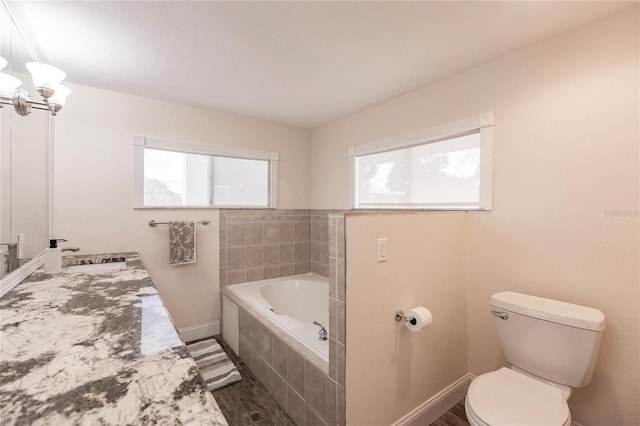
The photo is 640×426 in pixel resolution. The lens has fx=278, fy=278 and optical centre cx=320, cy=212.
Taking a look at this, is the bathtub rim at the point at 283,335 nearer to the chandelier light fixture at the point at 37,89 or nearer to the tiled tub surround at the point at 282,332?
the tiled tub surround at the point at 282,332

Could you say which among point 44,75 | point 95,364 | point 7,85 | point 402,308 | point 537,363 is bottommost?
point 537,363

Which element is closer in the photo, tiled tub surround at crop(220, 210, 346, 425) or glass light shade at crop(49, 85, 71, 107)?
tiled tub surround at crop(220, 210, 346, 425)

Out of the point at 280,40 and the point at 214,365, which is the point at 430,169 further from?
the point at 214,365

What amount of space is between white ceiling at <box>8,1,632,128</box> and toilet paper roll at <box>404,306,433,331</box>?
1.55m

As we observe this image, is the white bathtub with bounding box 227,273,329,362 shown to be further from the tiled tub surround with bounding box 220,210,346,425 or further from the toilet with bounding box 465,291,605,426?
the toilet with bounding box 465,291,605,426

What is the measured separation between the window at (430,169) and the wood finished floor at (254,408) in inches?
54.5

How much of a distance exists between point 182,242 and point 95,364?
1.98 m

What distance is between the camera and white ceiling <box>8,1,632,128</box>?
1.39 meters

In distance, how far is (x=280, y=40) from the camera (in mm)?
1641

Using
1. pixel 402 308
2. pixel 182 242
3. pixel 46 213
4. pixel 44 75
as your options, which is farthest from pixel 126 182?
pixel 402 308

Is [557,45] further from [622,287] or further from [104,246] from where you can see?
[104,246]

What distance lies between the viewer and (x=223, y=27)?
5.02ft

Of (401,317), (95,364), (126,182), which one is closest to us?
(95,364)

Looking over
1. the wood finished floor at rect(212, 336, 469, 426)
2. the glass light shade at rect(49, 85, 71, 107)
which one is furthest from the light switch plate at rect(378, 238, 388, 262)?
the glass light shade at rect(49, 85, 71, 107)
